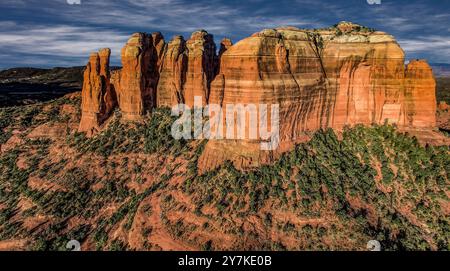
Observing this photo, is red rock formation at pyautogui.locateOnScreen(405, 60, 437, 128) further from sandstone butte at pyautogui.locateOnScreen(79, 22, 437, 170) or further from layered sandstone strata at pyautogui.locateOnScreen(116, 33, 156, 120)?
layered sandstone strata at pyautogui.locateOnScreen(116, 33, 156, 120)

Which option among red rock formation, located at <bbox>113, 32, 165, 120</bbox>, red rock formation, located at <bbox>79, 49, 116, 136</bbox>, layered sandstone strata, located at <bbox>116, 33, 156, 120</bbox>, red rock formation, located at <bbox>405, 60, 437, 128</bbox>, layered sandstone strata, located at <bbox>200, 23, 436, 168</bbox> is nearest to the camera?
layered sandstone strata, located at <bbox>200, 23, 436, 168</bbox>

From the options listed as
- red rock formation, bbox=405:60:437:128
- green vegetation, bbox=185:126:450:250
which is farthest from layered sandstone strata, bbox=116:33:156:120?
red rock formation, bbox=405:60:437:128

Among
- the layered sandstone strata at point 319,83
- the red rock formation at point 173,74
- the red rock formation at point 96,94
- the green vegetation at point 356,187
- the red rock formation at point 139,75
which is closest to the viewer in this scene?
the green vegetation at point 356,187

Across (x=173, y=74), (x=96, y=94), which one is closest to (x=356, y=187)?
(x=173, y=74)

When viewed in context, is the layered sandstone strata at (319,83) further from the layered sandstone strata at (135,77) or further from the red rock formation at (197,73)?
the layered sandstone strata at (135,77)

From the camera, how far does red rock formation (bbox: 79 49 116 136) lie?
196 feet

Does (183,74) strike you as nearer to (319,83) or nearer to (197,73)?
(197,73)

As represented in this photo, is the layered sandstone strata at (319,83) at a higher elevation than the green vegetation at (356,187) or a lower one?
higher

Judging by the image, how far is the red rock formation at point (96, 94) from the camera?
196ft

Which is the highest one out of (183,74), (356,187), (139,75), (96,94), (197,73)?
(197,73)

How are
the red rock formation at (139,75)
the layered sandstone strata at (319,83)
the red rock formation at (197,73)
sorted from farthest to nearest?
the red rock formation at (197,73) < the red rock formation at (139,75) < the layered sandstone strata at (319,83)

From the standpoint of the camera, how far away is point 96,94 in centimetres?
5966

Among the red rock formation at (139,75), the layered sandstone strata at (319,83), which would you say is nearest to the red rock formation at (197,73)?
the red rock formation at (139,75)

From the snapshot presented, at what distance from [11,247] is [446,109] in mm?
90973
